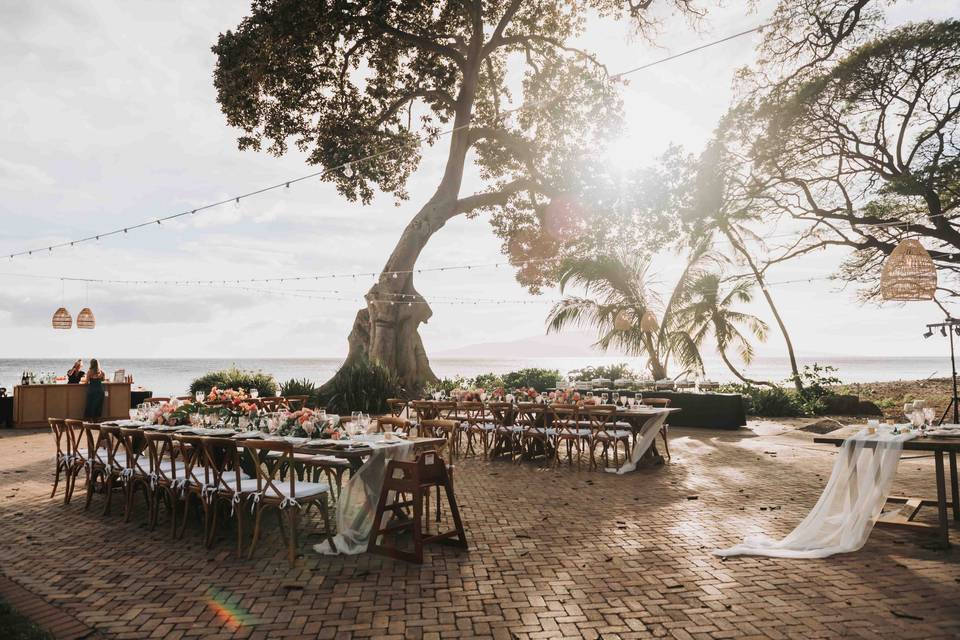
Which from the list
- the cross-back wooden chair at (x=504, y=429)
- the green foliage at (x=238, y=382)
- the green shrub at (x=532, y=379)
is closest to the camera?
the cross-back wooden chair at (x=504, y=429)

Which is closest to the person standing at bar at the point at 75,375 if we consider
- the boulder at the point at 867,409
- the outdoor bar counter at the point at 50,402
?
the outdoor bar counter at the point at 50,402

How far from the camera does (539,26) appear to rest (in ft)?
55.6

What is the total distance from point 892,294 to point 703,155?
31.2 ft

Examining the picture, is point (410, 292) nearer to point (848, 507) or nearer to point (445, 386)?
point (445, 386)

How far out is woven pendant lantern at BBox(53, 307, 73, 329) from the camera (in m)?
14.8

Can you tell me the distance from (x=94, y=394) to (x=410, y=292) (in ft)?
25.7

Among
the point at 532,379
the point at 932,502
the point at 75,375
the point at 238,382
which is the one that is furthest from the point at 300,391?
the point at 932,502

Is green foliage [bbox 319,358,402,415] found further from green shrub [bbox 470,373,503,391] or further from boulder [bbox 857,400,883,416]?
boulder [bbox 857,400,883,416]

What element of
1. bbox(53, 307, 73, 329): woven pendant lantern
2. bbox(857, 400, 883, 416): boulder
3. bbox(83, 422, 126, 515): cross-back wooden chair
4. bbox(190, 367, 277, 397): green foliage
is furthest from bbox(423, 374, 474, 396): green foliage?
bbox(857, 400, 883, 416): boulder

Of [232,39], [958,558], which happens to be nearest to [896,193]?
[958,558]

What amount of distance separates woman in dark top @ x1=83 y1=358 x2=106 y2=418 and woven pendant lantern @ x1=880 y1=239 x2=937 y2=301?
13870 mm

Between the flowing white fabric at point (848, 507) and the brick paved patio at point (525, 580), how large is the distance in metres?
0.15

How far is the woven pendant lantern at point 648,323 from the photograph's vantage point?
52.1ft

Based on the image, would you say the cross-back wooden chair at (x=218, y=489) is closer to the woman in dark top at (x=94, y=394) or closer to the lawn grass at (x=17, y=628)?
the lawn grass at (x=17, y=628)
